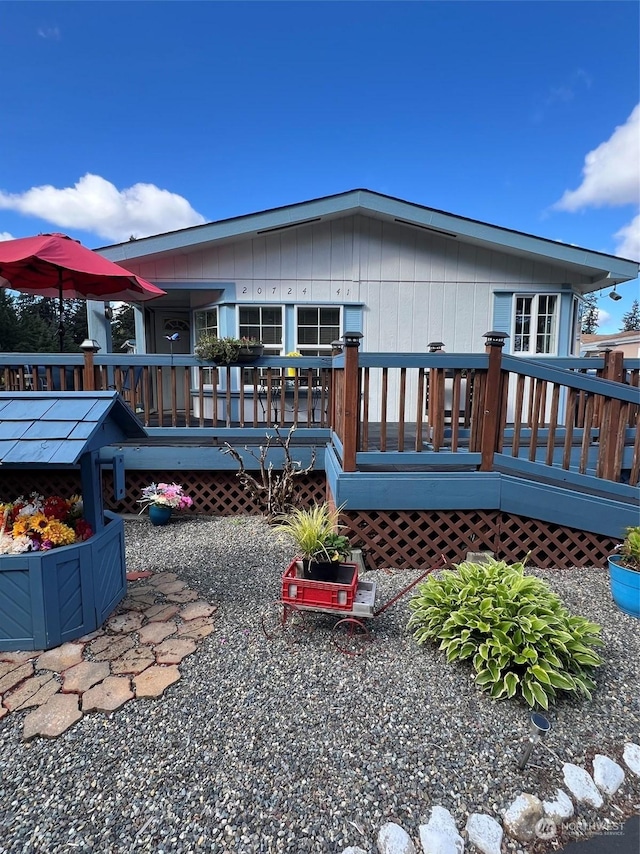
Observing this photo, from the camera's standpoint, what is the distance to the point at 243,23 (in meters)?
7.50

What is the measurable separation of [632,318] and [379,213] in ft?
244

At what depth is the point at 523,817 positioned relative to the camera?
156 cm

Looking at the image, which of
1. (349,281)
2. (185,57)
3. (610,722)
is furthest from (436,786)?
(185,57)

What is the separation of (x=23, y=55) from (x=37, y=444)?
11.0 m

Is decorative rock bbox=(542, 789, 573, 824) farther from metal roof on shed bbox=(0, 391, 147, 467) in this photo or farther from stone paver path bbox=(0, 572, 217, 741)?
metal roof on shed bbox=(0, 391, 147, 467)

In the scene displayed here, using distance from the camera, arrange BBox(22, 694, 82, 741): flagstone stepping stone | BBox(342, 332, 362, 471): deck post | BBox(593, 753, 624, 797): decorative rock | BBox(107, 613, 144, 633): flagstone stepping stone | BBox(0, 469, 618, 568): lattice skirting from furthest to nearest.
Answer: BBox(0, 469, 618, 568): lattice skirting < BBox(342, 332, 362, 471): deck post < BBox(107, 613, 144, 633): flagstone stepping stone < BBox(22, 694, 82, 741): flagstone stepping stone < BBox(593, 753, 624, 797): decorative rock

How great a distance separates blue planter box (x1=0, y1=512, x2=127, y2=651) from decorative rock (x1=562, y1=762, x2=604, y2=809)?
2566mm

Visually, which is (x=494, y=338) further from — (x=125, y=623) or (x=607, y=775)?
(x=125, y=623)

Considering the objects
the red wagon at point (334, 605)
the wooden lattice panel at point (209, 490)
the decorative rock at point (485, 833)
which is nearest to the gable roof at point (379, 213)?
the wooden lattice panel at point (209, 490)

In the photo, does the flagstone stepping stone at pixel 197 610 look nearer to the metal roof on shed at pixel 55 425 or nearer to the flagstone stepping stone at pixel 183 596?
the flagstone stepping stone at pixel 183 596

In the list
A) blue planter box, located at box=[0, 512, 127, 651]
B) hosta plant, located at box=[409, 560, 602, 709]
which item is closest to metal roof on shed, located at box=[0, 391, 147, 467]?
blue planter box, located at box=[0, 512, 127, 651]

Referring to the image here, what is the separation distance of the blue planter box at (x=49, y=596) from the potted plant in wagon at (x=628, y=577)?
352 centimetres

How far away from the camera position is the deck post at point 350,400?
3521 mm

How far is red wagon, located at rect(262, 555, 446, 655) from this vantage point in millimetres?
2559
